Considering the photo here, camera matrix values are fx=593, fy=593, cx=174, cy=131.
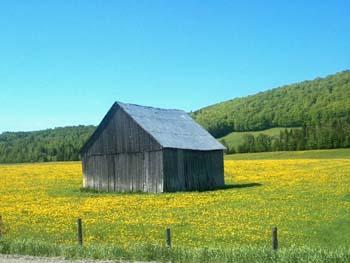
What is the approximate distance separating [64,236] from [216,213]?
27.3 feet

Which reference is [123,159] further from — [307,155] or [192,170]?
[307,155]

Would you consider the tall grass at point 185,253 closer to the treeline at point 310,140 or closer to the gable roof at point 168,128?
the gable roof at point 168,128

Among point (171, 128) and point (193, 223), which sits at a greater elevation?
point (171, 128)

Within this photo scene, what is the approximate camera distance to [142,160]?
144ft

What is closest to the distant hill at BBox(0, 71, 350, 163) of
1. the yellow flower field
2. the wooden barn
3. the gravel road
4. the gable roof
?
the gable roof

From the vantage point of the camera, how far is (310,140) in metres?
112

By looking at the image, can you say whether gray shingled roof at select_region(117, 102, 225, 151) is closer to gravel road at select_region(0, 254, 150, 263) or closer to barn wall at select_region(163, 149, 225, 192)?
barn wall at select_region(163, 149, 225, 192)

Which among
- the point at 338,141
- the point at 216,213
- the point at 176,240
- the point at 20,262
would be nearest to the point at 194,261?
the point at 20,262

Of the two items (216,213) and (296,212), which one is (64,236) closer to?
(216,213)

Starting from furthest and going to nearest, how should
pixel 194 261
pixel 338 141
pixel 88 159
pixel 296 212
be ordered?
pixel 338 141 → pixel 88 159 → pixel 296 212 → pixel 194 261

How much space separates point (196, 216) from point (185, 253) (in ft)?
38.9

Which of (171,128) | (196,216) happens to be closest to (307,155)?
(171,128)

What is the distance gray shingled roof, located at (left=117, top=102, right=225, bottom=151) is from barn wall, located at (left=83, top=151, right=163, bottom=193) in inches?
74.0

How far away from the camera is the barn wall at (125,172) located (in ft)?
141
